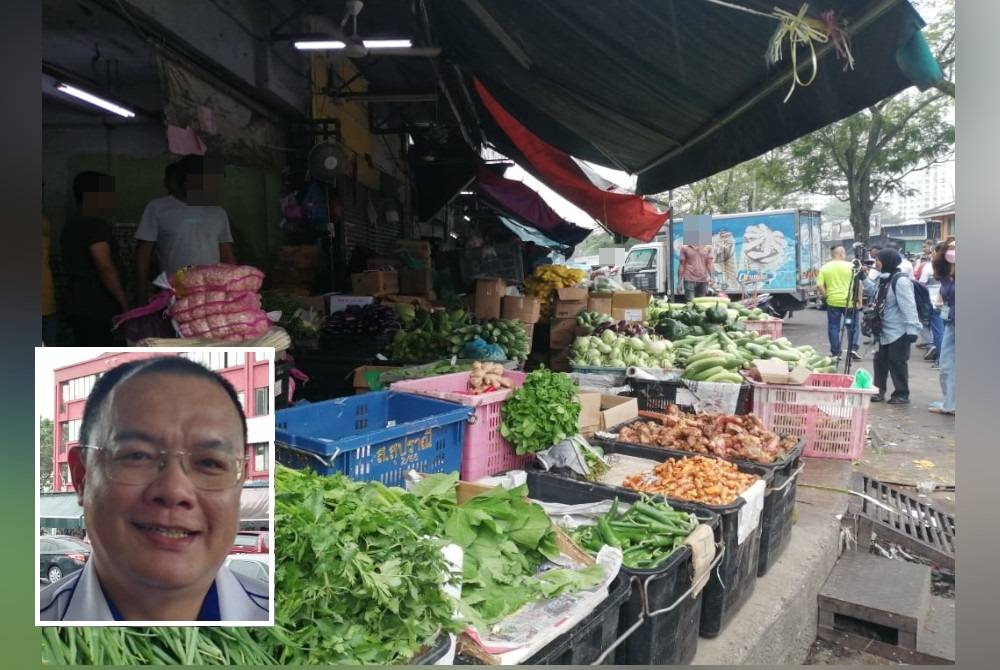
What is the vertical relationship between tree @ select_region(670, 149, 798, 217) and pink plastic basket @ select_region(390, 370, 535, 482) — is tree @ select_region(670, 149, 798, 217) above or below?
above

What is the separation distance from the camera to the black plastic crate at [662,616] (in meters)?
2.75

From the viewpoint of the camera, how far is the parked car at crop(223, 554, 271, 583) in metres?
2.07

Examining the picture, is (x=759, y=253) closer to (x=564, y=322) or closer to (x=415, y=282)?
(x=564, y=322)

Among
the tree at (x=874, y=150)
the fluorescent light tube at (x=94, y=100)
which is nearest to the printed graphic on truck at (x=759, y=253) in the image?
the tree at (x=874, y=150)

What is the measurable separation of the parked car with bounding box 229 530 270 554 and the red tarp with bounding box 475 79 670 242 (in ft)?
22.3

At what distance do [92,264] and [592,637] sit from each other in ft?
12.2

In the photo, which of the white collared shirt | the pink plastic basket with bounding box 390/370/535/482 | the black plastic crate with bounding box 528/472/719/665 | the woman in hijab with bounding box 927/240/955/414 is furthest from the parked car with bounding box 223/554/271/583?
the woman in hijab with bounding box 927/240/955/414

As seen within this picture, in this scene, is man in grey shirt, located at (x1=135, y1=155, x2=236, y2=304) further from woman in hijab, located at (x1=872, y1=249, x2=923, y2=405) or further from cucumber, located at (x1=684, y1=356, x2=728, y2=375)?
woman in hijab, located at (x1=872, y1=249, x2=923, y2=405)

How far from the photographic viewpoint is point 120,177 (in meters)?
8.04

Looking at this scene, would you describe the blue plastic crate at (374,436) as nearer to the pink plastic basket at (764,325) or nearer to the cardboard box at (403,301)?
the cardboard box at (403,301)

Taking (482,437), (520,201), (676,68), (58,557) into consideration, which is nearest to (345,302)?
(482,437)

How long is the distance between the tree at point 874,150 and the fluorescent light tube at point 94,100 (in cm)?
1632
